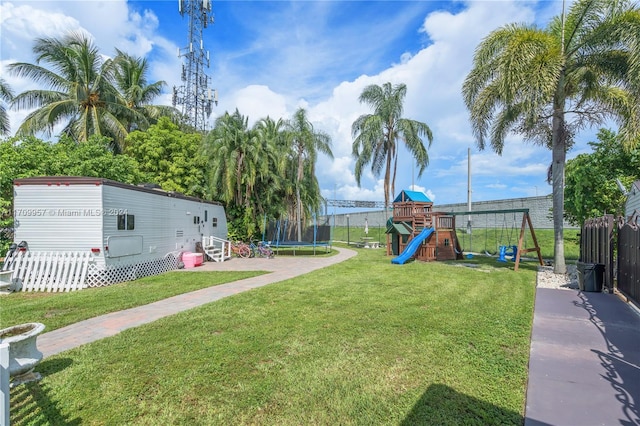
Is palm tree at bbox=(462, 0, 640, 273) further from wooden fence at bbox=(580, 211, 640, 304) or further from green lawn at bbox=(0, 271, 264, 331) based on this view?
green lawn at bbox=(0, 271, 264, 331)

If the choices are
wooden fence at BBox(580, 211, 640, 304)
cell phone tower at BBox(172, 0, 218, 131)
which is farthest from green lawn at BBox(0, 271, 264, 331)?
cell phone tower at BBox(172, 0, 218, 131)

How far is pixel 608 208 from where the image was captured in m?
11.6

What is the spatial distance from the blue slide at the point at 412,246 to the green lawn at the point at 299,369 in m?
6.64

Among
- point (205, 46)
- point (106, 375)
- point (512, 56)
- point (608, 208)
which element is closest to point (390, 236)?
point (608, 208)

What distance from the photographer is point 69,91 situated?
56.5ft

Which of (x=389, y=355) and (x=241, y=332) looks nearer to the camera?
(x=389, y=355)

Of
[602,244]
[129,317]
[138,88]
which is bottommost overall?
[129,317]

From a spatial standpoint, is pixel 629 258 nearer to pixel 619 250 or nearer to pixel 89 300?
pixel 619 250

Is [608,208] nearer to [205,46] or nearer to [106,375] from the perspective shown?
[106,375]

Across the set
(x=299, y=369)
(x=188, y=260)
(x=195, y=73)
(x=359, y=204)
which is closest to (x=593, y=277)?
(x=299, y=369)

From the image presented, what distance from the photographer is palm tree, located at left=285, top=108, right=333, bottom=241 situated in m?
18.8

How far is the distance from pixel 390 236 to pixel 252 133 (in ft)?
29.8

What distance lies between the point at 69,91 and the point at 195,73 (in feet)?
57.7

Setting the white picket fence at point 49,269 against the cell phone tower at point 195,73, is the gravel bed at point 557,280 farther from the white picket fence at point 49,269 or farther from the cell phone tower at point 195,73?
the cell phone tower at point 195,73
